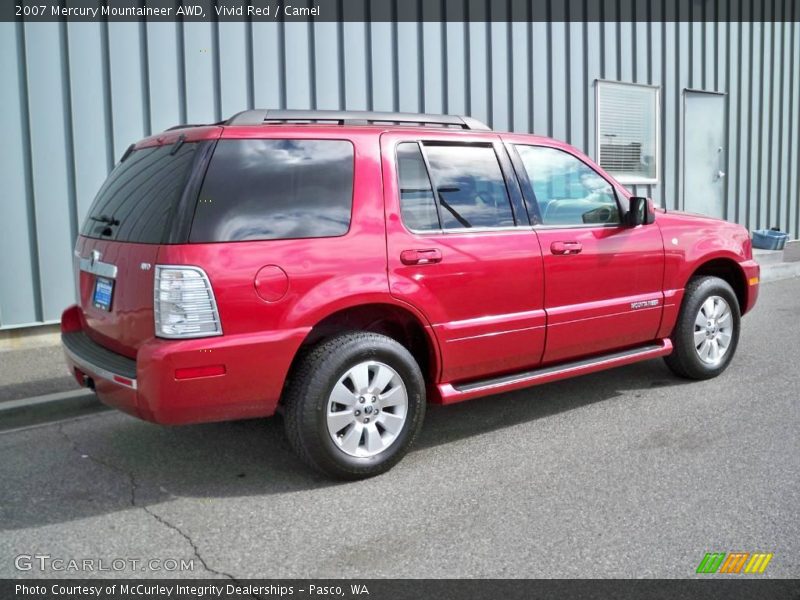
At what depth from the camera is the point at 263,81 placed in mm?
8031

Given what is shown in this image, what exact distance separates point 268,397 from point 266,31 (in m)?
5.27

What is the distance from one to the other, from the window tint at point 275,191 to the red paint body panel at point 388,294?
62 mm

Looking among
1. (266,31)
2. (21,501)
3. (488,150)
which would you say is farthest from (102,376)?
(266,31)

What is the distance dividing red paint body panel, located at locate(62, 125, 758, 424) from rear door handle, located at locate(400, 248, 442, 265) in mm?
22

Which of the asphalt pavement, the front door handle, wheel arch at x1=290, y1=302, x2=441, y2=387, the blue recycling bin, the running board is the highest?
the front door handle

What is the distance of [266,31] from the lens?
26.2 ft

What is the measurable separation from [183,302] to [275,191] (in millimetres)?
736

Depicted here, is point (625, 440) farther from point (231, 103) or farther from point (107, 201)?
point (231, 103)

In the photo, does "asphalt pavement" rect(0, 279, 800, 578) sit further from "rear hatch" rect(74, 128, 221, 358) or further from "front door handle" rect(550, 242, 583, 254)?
"front door handle" rect(550, 242, 583, 254)

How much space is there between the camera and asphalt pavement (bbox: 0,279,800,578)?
10.8 feet

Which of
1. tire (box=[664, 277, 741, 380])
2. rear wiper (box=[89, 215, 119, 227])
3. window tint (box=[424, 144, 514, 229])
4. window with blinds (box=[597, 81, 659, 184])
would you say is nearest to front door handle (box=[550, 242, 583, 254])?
window tint (box=[424, 144, 514, 229])

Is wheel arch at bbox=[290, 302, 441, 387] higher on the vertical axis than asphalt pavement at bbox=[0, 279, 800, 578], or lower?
higher

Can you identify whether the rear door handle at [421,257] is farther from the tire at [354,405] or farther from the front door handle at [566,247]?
the front door handle at [566,247]

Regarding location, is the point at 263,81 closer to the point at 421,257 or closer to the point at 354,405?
the point at 421,257
